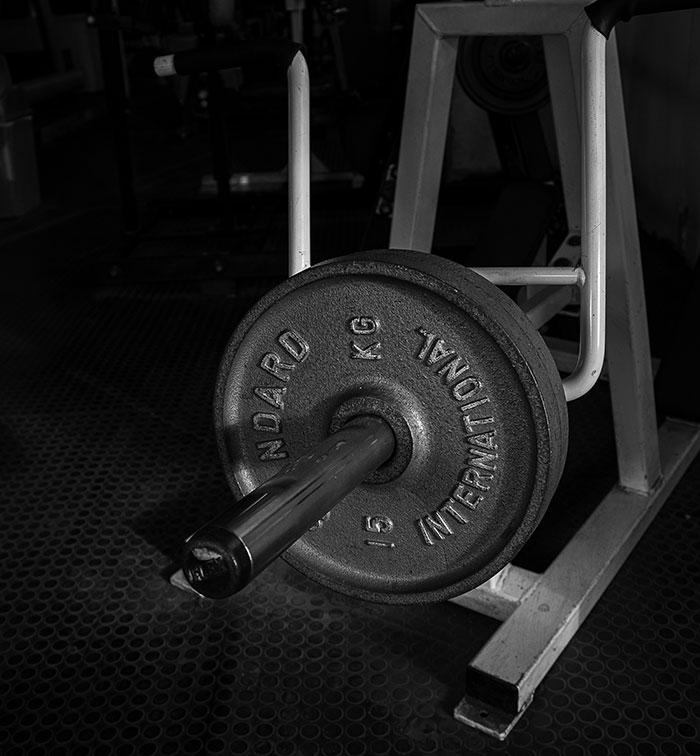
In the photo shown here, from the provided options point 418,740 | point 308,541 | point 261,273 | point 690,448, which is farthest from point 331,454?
point 261,273

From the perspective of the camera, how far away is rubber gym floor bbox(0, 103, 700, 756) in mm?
1020

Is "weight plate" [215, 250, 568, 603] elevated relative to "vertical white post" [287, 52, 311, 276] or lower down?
lower down

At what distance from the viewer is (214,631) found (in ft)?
3.92

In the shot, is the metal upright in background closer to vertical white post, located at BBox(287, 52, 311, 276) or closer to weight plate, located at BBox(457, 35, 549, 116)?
vertical white post, located at BBox(287, 52, 311, 276)

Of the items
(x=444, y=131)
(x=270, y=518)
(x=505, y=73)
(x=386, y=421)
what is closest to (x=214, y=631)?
(x=386, y=421)

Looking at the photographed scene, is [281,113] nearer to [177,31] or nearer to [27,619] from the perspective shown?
[177,31]

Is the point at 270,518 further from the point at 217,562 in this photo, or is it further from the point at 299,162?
the point at 299,162

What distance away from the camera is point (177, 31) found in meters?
4.88

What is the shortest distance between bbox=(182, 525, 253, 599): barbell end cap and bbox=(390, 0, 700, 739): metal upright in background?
525 mm

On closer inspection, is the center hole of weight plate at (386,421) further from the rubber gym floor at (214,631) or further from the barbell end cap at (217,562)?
the rubber gym floor at (214,631)

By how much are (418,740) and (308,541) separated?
0.98 ft

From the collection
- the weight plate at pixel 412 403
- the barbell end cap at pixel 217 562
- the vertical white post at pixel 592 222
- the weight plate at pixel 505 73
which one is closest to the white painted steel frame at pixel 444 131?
the vertical white post at pixel 592 222

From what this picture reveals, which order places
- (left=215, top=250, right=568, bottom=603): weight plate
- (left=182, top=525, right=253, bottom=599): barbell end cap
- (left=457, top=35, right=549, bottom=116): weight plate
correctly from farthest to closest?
1. (left=457, top=35, right=549, bottom=116): weight plate
2. (left=215, top=250, right=568, bottom=603): weight plate
3. (left=182, top=525, right=253, bottom=599): barbell end cap

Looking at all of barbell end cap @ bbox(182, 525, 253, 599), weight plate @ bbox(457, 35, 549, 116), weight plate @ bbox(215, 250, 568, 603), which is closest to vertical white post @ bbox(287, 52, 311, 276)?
weight plate @ bbox(215, 250, 568, 603)
